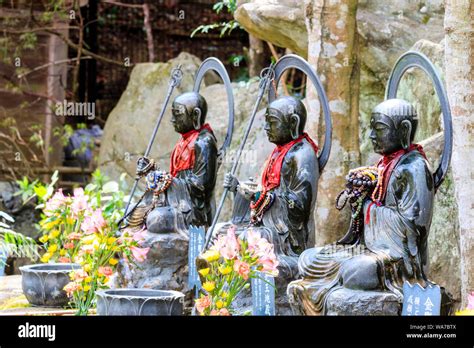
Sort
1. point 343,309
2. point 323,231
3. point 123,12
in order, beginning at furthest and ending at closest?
point 123,12 → point 323,231 → point 343,309

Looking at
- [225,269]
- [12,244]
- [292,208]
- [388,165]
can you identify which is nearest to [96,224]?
[225,269]

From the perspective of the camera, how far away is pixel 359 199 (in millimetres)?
6742

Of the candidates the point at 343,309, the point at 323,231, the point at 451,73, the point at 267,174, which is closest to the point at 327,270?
the point at 343,309

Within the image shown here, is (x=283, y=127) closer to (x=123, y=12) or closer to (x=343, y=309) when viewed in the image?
(x=343, y=309)

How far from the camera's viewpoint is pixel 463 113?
7152 mm

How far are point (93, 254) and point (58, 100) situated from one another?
8105 millimetres

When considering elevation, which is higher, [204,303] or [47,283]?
[47,283]

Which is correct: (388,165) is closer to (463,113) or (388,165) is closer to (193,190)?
(463,113)

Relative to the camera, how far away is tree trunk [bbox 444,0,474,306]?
7082mm

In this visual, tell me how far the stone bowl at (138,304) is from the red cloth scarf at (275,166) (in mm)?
1344

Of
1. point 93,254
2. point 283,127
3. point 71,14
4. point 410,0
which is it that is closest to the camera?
point 93,254

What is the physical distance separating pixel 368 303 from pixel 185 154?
2.71 m

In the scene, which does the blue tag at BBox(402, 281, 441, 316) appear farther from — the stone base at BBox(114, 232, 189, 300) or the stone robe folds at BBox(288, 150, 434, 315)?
the stone base at BBox(114, 232, 189, 300)

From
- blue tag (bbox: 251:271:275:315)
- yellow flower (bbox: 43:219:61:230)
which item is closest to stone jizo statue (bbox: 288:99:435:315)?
blue tag (bbox: 251:271:275:315)
